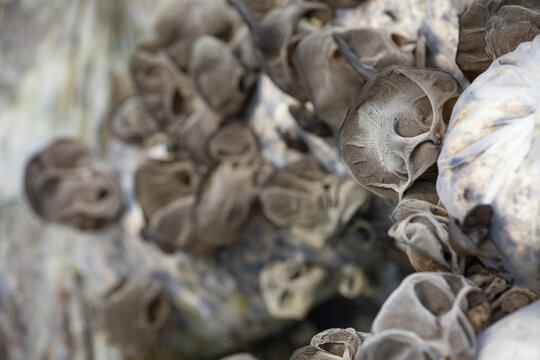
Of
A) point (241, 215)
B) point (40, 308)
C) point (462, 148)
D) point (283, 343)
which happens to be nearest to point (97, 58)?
point (40, 308)

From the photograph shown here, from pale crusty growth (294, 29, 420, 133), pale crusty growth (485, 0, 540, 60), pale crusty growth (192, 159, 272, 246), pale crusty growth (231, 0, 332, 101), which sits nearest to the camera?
pale crusty growth (485, 0, 540, 60)

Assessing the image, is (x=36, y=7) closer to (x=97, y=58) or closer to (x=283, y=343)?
(x=97, y=58)

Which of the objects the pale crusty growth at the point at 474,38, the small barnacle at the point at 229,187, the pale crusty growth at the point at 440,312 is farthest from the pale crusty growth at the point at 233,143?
the pale crusty growth at the point at 440,312

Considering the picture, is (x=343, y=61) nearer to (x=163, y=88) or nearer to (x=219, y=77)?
(x=219, y=77)

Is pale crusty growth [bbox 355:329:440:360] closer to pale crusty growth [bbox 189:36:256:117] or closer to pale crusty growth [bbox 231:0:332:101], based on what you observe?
pale crusty growth [bbox 231:0:332:101]

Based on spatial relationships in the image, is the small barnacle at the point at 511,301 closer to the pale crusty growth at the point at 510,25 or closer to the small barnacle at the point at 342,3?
the pale crusty growth at the point at 510,25

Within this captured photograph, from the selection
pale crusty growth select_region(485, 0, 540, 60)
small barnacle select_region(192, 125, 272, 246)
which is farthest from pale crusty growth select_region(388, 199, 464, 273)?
small barnacle select_region(192, 125, 272, 246)
